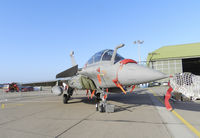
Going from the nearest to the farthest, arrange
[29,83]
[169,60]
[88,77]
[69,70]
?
[88,77]
[69,70]
[29,83]
[169,60]

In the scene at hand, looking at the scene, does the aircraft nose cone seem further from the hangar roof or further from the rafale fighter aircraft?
the hangar roof

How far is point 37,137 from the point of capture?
3479mm

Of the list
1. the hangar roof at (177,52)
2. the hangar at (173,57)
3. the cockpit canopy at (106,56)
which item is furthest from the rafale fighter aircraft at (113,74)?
the hangar roof at (177,52)

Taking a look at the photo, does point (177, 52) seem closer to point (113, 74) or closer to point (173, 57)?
point (173, 57)

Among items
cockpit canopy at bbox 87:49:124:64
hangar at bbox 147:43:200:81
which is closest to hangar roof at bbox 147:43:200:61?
hangar at bbox 147:43:200:81

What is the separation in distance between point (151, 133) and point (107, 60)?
3356mm

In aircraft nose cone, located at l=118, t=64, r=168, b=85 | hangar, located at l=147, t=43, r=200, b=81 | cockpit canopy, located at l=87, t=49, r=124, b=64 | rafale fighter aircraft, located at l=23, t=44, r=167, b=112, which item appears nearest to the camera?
aircraft nose cone, located at l=118, t=64, r=168, b=85

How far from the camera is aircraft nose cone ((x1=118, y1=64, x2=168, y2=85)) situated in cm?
399

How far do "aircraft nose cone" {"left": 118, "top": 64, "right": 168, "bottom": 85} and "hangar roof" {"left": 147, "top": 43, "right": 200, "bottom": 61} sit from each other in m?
33.8

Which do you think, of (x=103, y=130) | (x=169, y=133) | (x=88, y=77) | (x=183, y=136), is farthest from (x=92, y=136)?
(x=88, y=77)

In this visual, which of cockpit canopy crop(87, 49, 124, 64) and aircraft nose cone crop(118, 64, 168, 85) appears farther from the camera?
cockpit canopy crop(87, 49, 124, 64)

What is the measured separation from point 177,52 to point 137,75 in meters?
35.8

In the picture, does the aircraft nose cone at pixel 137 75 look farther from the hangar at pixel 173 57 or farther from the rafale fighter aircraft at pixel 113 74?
the hangar at pixel 173 57

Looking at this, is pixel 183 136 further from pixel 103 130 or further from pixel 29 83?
pixel 29 83
